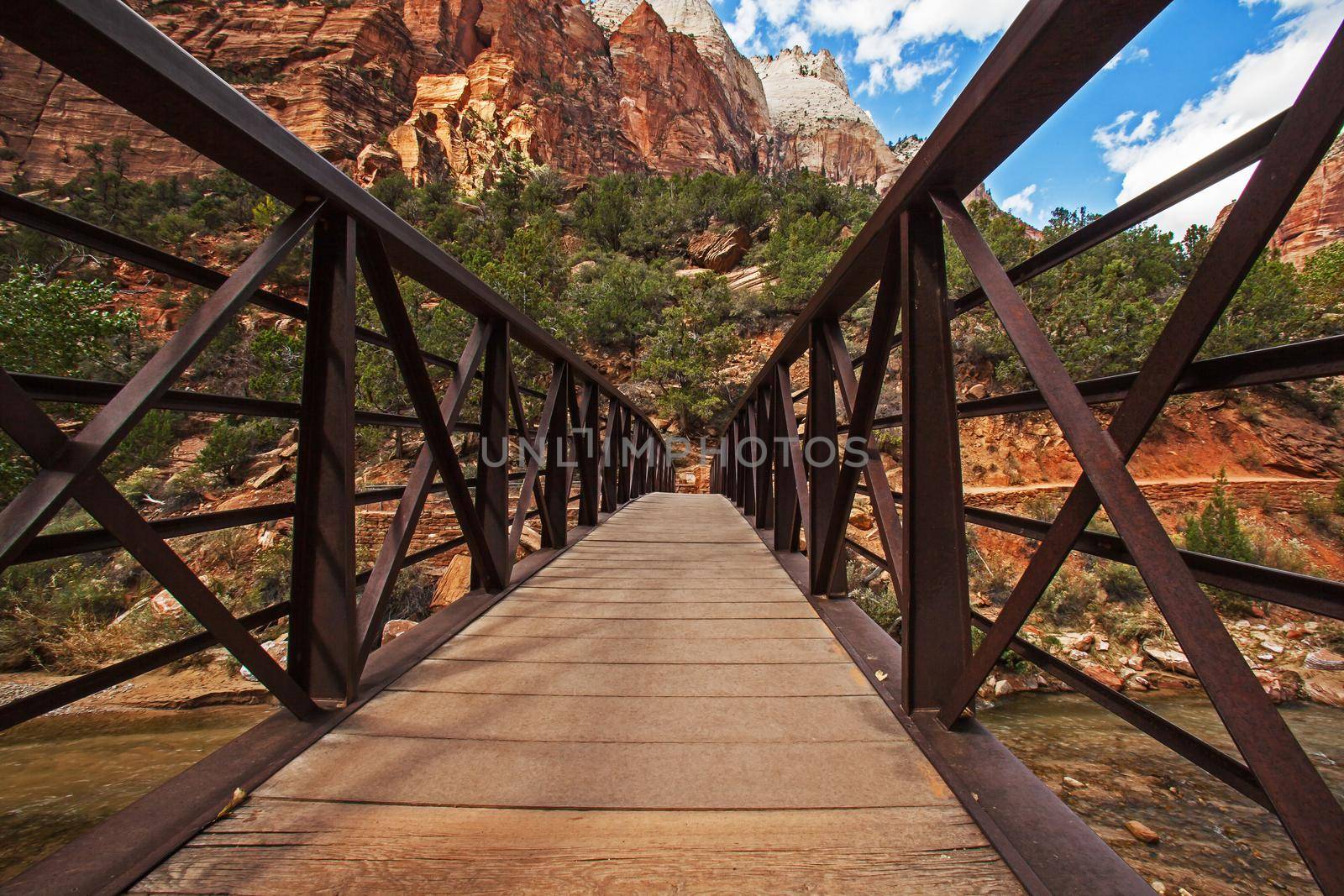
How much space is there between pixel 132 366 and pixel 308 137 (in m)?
21.8

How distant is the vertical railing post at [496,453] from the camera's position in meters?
2.18

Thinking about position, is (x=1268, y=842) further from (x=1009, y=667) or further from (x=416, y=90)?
(x=416, y=90)

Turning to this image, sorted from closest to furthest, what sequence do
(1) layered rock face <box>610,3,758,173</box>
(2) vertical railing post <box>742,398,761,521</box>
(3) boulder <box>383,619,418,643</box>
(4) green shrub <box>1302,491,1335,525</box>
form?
(2) vertical railing post <box>742,398,761,521</box>, (3) boulder <box>383,619,418,643</box>, (4) green shrub <box>1302,491,1335,525</box>, (1) layered rock face <box>610,3,758,173</box>

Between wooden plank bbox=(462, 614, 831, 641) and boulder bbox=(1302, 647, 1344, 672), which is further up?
wooden plank bbox=(462, 614, 831, 641)

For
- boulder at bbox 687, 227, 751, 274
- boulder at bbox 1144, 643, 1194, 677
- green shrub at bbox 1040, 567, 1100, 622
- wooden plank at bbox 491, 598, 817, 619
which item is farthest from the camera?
boulder at bbox 687, 227, 751, 274

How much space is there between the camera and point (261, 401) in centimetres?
131

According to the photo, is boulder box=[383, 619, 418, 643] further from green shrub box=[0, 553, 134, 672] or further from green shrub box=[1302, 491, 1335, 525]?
green shrub box=[1302, 491, 1335, 525]

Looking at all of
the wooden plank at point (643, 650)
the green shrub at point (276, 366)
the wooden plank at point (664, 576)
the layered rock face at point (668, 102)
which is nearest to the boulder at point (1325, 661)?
the wooden plank at point (664, 576)

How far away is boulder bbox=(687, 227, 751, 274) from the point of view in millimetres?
21500

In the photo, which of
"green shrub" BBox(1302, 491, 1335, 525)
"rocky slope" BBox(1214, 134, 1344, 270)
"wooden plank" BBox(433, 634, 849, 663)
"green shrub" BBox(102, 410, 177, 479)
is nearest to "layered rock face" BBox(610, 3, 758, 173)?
"rocky slope" BBox(1214, 134, 1344, 270)

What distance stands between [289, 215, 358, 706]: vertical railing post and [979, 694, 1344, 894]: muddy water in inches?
146

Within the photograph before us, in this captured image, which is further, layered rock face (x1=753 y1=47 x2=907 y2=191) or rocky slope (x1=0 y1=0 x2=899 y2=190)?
layered rock face (x1=753 y1=47 x2=907 y2=191)

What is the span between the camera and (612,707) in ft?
4.29

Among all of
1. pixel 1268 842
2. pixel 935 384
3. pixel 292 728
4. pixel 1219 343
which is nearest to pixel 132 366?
pixel 292 728
